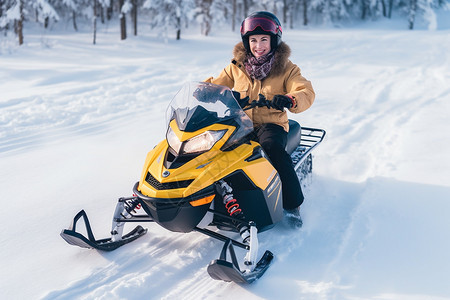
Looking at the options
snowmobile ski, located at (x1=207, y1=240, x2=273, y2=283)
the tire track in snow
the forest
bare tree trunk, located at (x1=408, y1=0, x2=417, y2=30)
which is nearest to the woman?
snowmobile ski, located at (x1=207, y1=240, x2=273, y2=283)

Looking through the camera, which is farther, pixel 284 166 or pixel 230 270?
pixel 284 166

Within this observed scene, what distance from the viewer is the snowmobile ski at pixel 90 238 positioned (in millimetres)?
3021

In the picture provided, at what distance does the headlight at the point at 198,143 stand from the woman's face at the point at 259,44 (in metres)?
1.12

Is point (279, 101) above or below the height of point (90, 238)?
above

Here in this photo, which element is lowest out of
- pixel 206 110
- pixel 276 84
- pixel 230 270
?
pixel 230 270

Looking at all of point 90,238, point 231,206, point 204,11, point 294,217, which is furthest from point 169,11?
point 231,206

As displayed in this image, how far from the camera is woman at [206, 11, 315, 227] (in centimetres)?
346

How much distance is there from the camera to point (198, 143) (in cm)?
292

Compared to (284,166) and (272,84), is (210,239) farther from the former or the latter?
(272,84)

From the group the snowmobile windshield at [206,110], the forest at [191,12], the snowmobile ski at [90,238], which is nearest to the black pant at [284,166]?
the snowmobile windshield at [206,110]

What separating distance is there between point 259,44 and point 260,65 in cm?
19

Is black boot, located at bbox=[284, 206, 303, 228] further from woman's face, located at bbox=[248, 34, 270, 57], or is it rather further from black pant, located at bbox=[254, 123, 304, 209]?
woman's face, located at bbox=[248, 34, 270, 57]

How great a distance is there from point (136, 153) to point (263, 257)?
297 cm

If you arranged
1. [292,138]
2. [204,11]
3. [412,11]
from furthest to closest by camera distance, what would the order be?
[412,11] < [204,11] < [292,138]
